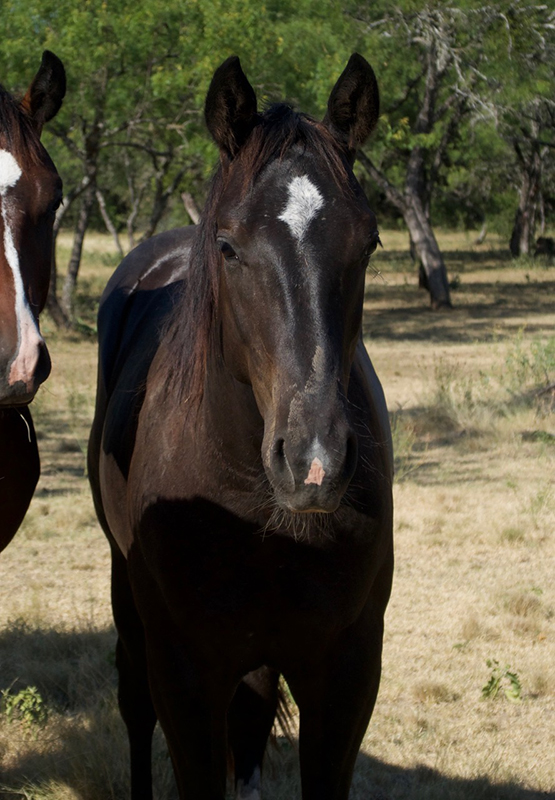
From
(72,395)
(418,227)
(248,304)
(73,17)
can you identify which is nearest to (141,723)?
(248,304)

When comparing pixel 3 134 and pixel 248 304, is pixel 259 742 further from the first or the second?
pixel 3 134

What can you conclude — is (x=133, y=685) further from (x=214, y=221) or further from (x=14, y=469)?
(x=214, y=221)

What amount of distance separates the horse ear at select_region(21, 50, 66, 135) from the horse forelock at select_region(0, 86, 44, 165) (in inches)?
7.5

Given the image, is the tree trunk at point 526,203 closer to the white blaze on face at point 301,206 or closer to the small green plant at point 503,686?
the small green plant at point 503,686

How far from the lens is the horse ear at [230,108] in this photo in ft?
6.91

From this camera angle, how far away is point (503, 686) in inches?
162

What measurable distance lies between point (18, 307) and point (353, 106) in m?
1.00

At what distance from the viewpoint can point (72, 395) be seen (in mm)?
9703

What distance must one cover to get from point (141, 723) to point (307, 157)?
2358 millimetres

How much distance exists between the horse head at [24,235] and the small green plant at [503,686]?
2.62m

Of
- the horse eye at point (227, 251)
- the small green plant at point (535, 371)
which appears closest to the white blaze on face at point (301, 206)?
the horse eye at point (227, 251)

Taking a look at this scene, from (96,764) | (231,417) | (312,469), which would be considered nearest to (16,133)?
(231,417)

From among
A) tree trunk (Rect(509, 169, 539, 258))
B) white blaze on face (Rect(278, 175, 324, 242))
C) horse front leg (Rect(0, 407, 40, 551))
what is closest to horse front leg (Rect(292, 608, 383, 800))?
white blaze on face (Rect(278, 175, 324, 242))

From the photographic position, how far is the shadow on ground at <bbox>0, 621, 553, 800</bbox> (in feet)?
10.9
